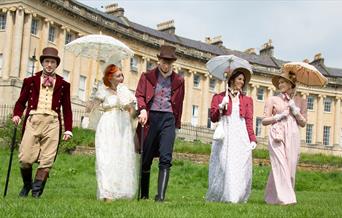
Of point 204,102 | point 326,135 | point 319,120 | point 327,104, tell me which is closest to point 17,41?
point 204,102

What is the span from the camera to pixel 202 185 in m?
20.7

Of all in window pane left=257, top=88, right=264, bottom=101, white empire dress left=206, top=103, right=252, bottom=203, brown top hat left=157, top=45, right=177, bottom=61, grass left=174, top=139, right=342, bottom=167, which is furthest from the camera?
window pane left=257, top=88, right=264, bottom=101

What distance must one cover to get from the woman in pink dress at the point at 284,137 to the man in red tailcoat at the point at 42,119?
385 cm

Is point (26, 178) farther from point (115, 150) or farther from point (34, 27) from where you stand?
point (34, 27)

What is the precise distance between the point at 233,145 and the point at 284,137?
1019mm

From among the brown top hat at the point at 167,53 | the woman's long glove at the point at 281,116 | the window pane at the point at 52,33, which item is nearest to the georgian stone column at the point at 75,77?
the window pane at the point at 52,33

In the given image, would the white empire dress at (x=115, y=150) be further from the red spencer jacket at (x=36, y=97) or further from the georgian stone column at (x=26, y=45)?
the georgian stone column at (x=26, y=45)

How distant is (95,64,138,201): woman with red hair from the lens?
953 centimetres

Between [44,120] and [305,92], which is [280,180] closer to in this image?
[44,120]

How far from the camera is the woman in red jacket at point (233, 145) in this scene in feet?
34.2

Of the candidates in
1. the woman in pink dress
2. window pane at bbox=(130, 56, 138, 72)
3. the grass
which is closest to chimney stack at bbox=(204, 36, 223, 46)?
window pane at bbox=(130, 56, 138, 72)

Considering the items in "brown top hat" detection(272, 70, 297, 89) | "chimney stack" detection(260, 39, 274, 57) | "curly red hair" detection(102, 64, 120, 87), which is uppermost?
"chimney stack" detection(260, 39, 274, 57)

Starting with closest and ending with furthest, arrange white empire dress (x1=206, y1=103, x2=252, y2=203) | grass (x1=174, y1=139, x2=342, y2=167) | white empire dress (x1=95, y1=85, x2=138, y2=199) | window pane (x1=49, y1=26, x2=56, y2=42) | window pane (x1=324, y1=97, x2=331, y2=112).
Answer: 1. white empire dress (x1=95, y1=85, x2=138, y2=199)
2. white empire dress (x1=206, y1=103, x2=252, y2=203)
3. grass (x1=174, y1=139, x2=342, y2=167)
4. window pane (x1=49, y1=26, x2=56, y2=42)
5. window pane (x1=324, y1=97, x2=331, y2=112)

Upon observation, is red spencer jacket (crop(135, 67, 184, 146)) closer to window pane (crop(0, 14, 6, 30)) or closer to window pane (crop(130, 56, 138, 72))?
window pane (crop(0, 14, 6, 30))
